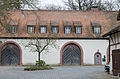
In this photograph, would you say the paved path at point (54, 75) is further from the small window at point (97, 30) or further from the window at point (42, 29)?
the small window at point (97, 30)

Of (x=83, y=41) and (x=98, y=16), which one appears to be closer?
(x=83, y=41)

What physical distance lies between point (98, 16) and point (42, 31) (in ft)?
30.5

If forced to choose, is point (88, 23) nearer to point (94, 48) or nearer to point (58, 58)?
point (94, 48)

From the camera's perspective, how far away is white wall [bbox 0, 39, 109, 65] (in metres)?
34.9

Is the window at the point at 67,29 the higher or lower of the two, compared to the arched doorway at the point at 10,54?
higher

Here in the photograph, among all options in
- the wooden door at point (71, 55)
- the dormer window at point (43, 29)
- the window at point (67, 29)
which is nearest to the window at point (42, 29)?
the dormer window at point (43, 29)

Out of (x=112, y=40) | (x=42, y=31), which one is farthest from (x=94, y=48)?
(x=112, y=40)

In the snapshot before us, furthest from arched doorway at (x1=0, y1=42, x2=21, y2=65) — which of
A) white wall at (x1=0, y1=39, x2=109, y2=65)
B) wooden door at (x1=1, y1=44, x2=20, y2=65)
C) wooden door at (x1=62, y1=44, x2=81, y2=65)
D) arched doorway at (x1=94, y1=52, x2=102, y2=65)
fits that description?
arched doorway at (x1=94, y1=52, x2=102, y2=65)

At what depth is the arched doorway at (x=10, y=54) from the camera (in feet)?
114

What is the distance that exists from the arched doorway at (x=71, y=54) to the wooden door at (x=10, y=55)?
656cm

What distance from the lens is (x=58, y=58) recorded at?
35094 millimetres

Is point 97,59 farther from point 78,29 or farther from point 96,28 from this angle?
point 78,29

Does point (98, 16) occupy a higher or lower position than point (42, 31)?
higher

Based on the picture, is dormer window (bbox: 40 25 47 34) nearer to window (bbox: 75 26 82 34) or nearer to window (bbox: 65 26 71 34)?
window (bbox: 65 26 71 34)
